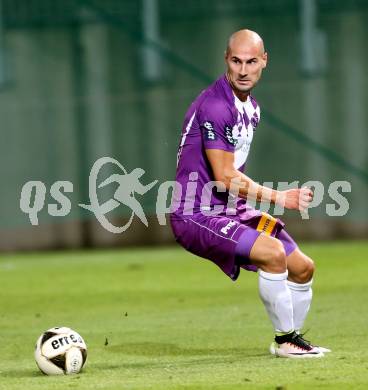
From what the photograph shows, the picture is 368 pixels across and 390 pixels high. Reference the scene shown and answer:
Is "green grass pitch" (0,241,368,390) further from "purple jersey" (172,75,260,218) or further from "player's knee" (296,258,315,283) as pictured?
"purple jersey" (172,75,260,218)

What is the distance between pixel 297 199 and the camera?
6.98 m

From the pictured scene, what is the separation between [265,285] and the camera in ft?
23.4

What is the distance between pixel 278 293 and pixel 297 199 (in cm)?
56

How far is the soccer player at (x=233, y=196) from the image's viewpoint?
709 cm

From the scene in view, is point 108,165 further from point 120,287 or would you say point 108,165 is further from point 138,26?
point 120,287

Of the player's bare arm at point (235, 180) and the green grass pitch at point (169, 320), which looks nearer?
the green grass pitch at point (169, 320)

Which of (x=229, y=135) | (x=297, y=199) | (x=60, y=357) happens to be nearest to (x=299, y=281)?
(x=297, y=199)

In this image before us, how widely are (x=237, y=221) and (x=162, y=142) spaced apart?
8.39 meters

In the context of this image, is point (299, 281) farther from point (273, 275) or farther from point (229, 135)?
point (229, 135)

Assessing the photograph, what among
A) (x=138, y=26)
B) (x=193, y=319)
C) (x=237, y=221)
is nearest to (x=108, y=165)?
(x=138, y=26)

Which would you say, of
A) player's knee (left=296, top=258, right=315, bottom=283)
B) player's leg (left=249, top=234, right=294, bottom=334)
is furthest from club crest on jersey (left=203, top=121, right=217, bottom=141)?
player's knee (left=296, top=258, right=315, bottom=283)

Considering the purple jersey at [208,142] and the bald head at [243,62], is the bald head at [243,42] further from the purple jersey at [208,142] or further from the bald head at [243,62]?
the purple jersey at [208,142]

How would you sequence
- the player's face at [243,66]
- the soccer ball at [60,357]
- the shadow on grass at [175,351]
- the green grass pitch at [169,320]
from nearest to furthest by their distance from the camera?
the green grass pitch at [169,320] → the soccer ball at [60,357] → the player's face at [243,66] → the shadow on grass at [175,351]

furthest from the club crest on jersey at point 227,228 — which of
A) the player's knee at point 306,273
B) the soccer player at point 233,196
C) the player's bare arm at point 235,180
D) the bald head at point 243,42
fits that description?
the bald head at point 243,42
